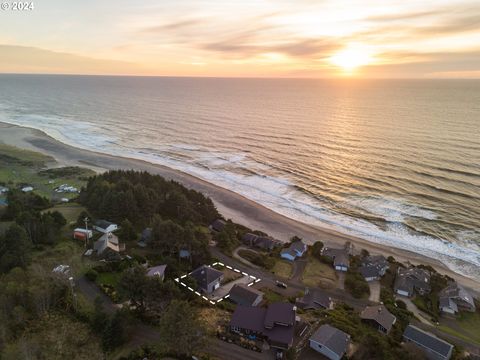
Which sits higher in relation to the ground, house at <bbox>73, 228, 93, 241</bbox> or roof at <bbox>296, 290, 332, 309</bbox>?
house at <bbox>73, 228, 93, 241</bbox>

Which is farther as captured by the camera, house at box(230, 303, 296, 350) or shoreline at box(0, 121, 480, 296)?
shoreline at box(0, 121, 480, 296)

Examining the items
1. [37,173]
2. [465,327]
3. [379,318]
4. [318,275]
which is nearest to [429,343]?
[379,318]

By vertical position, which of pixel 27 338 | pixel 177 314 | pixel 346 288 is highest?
pixel 177 314

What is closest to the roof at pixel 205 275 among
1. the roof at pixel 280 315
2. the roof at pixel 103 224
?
the roof at pixel 280 315

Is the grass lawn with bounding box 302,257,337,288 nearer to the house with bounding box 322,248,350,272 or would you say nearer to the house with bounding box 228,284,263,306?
the house with bounding box 322,248,350,272

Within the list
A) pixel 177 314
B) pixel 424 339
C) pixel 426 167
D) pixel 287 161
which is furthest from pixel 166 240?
pixel 426 167

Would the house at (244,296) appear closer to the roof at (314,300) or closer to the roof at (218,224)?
the roof at (314,300)

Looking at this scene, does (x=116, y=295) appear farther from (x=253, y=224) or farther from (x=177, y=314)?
(x=253, y=224)

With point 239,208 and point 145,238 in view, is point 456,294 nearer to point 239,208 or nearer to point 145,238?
point 239,208

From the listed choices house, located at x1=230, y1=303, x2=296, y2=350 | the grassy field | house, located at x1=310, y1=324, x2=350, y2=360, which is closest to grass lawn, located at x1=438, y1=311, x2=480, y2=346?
house, located at x1=310, y1=324, x2=350, y2=360
